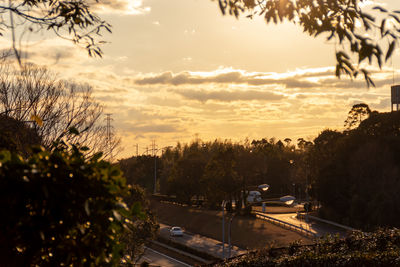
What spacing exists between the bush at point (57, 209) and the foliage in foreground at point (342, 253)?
28.4 feet

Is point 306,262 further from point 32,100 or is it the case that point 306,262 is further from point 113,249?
point 32,100

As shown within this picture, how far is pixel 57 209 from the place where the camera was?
433cm

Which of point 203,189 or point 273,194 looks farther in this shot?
point 273,194

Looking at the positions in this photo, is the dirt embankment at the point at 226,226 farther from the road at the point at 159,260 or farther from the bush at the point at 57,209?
the bush at the point at 57,209

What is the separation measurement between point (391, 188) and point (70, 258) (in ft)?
181

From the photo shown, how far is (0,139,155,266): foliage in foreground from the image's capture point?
14.0ft

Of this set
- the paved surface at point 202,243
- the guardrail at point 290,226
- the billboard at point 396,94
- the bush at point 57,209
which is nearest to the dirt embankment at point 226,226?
the guardrail at point 290,226

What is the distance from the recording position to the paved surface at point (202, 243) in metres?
47.0

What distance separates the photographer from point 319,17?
8039mm

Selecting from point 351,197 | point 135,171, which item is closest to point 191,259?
point 351,197

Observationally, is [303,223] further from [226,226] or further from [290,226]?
[226,226]

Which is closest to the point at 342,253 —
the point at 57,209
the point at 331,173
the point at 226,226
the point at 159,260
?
the point at 57,209

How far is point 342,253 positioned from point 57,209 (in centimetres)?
1045

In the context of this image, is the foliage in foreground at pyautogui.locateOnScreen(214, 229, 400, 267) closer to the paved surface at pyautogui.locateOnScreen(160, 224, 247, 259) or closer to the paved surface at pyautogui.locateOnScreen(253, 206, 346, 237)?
the paved surface at pyautogui.locateOnScreen(160, 224, 247, 259)
